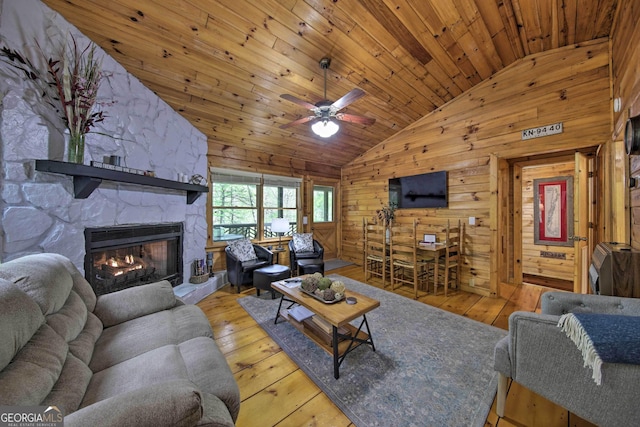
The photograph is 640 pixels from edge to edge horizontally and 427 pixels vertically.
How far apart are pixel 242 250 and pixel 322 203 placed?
2.47 meters

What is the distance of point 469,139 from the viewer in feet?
11.9

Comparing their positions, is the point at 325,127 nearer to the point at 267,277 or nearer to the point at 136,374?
the point at 267,277

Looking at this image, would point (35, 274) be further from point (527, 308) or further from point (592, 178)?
point (592, 178)

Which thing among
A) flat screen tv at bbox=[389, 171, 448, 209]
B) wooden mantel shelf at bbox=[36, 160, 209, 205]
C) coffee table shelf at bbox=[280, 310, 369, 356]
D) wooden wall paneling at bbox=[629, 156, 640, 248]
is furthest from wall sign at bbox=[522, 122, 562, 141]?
wooden mantel shelf at bbox=[36, 160, 209, 205]

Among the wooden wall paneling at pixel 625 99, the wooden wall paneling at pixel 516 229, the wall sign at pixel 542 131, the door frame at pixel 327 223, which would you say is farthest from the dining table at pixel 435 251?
the door frame at pixel 327 223

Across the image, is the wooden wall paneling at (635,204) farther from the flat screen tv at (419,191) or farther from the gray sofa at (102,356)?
the gray sofa at (102,356)

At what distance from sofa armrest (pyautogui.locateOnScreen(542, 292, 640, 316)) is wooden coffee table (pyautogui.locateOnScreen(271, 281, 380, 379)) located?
115 centimetres

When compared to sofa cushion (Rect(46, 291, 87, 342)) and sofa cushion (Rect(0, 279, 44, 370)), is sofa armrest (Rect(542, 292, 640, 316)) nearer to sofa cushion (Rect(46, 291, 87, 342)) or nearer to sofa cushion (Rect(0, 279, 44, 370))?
sofa cushion (Rect(0, 279, 44, 370))

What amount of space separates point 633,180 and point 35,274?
3.90 metres

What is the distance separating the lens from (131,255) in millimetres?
2826

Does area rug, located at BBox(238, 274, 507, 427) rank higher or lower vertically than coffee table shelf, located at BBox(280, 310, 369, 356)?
lower

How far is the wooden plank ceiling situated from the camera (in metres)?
2.18

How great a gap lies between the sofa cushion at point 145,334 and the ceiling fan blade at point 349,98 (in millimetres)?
2228

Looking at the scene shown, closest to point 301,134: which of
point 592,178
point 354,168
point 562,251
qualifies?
point 354,168
